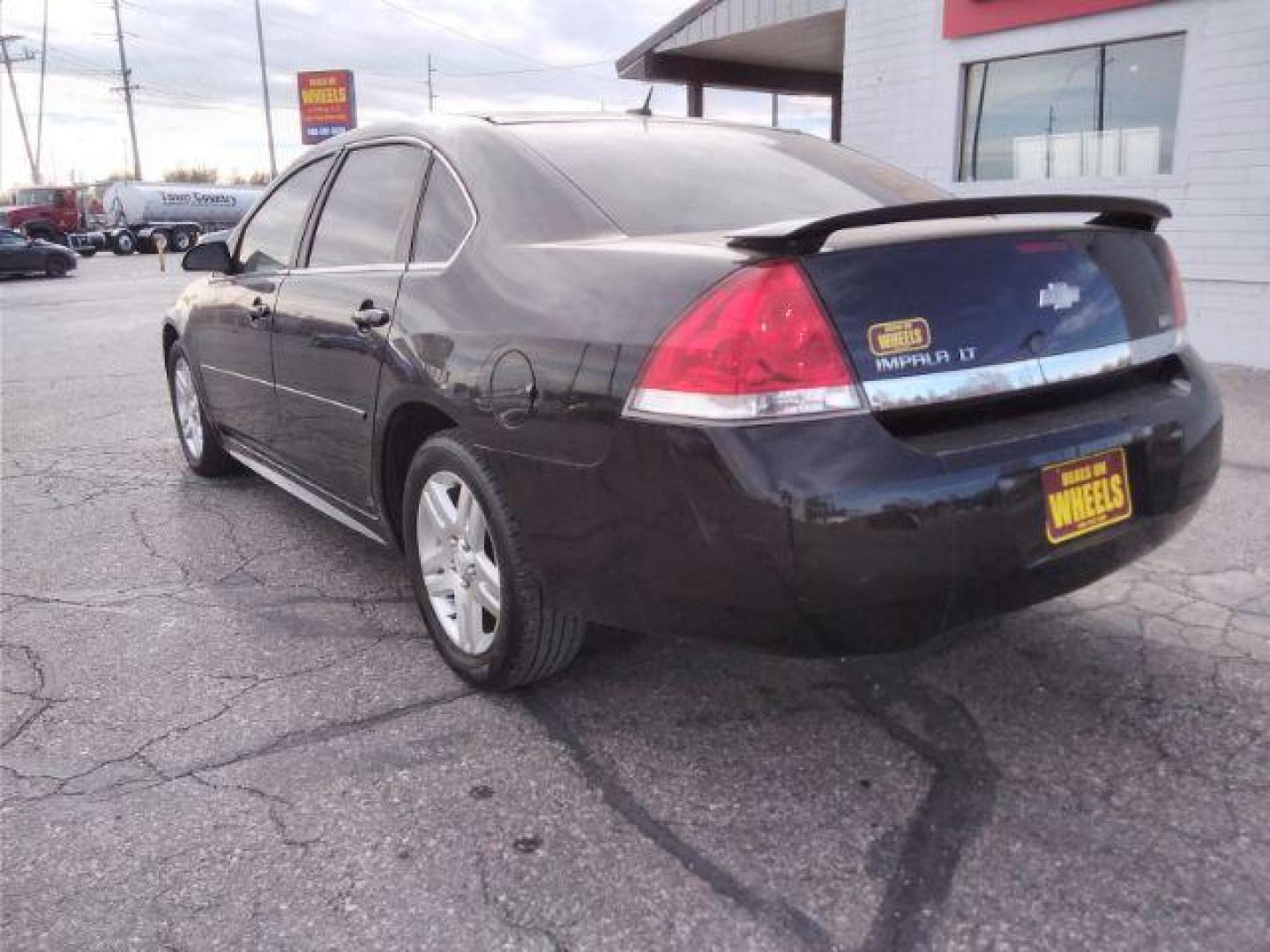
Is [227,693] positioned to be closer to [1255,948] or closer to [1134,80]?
[1255,948]

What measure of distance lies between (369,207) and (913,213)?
2.06 m

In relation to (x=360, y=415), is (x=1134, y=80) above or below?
above

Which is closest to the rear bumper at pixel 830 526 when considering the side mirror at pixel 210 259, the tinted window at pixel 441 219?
the tinted window at pixel 441 219

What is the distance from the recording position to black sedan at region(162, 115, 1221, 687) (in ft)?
7.06

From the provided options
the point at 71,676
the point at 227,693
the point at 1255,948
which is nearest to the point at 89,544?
the point at 71,676

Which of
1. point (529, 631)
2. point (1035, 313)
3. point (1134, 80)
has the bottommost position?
point (529, 631)

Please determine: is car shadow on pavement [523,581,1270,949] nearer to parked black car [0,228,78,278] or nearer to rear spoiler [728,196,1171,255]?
rear spoiler [728,196,1171,255]

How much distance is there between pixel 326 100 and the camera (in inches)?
2056

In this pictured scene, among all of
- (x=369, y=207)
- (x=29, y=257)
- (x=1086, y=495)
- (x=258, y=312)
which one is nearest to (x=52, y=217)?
(x=29, y=257)

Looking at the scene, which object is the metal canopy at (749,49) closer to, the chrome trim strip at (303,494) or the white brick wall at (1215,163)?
the white brick wall at (1215,163)

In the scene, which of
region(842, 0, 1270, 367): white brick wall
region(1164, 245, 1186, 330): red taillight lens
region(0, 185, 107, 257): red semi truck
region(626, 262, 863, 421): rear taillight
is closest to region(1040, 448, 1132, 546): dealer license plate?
region(626, 262, 863, 421): rear taillight

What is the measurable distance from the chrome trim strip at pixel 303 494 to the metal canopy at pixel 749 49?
30.8 feet

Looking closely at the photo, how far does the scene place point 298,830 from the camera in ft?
7.77

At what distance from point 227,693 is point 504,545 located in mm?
1032
